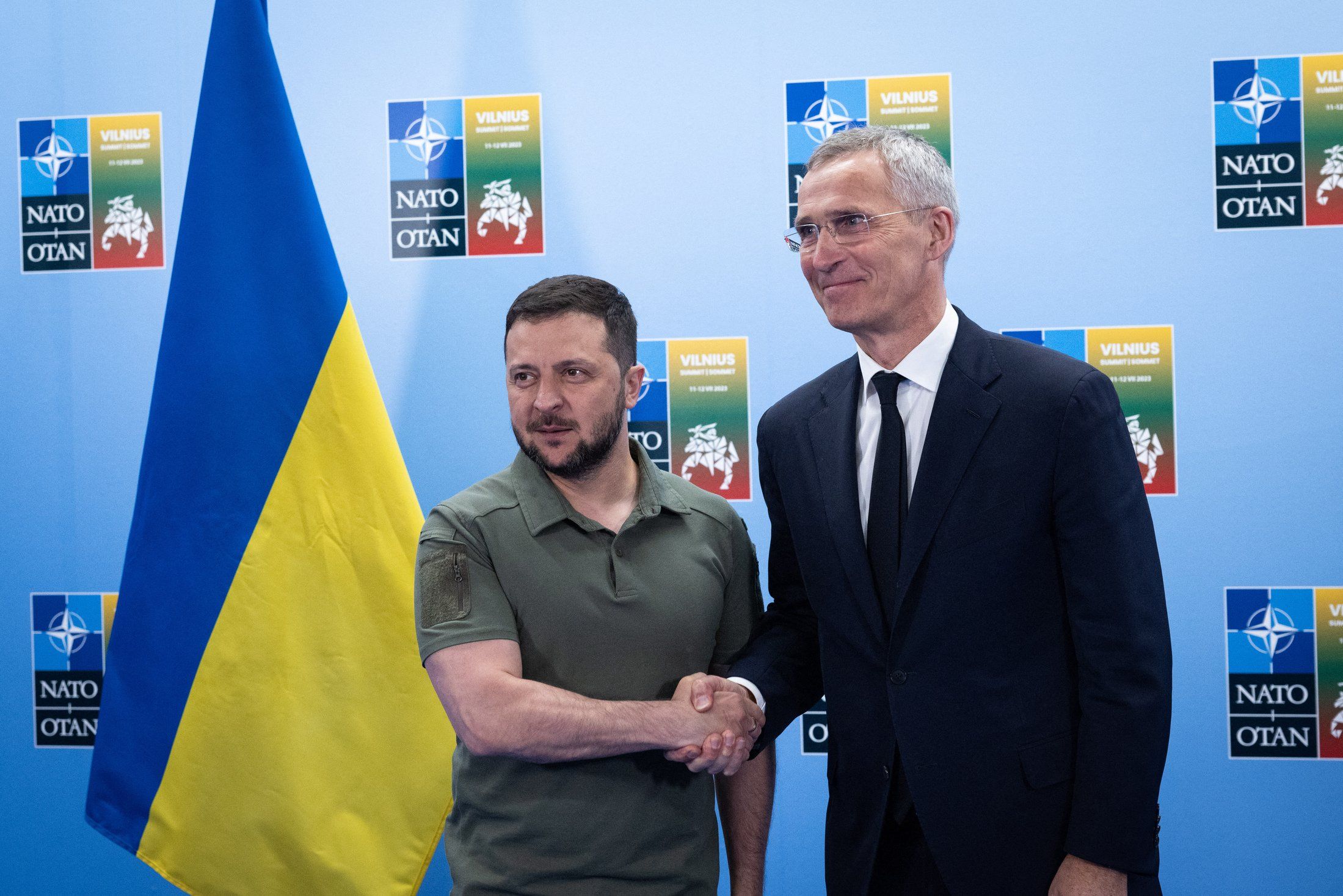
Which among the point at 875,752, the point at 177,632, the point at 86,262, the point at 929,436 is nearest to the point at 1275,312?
the point at 929,436

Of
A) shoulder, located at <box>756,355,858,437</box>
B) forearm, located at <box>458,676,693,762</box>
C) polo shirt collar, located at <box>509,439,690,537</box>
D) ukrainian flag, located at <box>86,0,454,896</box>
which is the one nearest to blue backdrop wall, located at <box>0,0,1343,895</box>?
ukrainian flag, located at <box>86,0,454,896</box>

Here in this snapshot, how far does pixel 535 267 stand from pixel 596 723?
1.56 metres

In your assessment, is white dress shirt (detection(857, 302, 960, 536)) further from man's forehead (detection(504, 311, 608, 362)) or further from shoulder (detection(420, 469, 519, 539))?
shoulder (detection(420, 469, 519, 539))

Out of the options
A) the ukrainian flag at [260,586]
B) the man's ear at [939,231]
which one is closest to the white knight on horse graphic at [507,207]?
the ukrainian flag at [260,586]

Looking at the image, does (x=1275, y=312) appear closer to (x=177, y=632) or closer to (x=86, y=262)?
(x=177, y=632)

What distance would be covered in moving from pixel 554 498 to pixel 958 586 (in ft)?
2.08

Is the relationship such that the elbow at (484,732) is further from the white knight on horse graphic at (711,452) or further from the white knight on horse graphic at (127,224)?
the white knight on horse graphic at (127,224)

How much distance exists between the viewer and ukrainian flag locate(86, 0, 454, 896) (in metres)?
2.27

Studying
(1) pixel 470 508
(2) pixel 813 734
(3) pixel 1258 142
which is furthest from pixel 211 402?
(3) pixel 1258 142

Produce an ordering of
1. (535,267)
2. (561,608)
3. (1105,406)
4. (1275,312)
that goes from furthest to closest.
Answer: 1. (535,267)
2. (1275,312)
3. (561,608)
4. (1105,406)

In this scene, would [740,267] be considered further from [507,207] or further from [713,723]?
[713,723]

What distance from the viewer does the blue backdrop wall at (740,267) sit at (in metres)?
2.63

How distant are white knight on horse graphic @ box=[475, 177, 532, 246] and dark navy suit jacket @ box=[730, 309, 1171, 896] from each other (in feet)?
4.93

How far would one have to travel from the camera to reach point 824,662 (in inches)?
69.0
